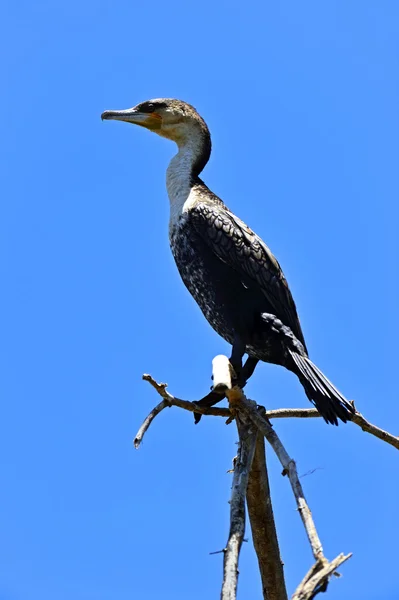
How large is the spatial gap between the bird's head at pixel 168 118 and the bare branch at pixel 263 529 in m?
2.37

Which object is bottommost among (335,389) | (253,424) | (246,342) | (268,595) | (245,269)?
(268,595)

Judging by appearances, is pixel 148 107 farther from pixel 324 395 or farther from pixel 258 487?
pixel 258 487

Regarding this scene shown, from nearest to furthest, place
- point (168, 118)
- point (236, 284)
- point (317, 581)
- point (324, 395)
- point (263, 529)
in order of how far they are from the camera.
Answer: point (317, 581) → point (263, 529) → point (324, 395) → point (236, 284) → point (168, 118)

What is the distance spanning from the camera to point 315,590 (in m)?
3.07

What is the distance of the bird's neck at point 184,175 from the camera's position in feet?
19.2

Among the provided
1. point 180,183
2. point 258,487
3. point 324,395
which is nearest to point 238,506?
point 258,487

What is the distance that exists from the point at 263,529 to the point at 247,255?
5.21ft

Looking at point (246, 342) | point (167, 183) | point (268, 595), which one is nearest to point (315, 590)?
point (268, 595)

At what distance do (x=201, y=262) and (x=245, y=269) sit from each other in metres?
0.26

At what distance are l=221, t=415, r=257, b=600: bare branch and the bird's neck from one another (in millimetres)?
→ 1728

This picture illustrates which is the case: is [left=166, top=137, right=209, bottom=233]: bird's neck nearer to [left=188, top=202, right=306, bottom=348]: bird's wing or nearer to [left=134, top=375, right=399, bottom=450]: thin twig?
[left=188, top=202, right=306, bottom=348]: bird's wing

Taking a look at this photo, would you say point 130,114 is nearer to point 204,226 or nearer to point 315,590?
point 204,226

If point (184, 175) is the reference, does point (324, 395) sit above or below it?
below

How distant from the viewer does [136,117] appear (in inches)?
256
